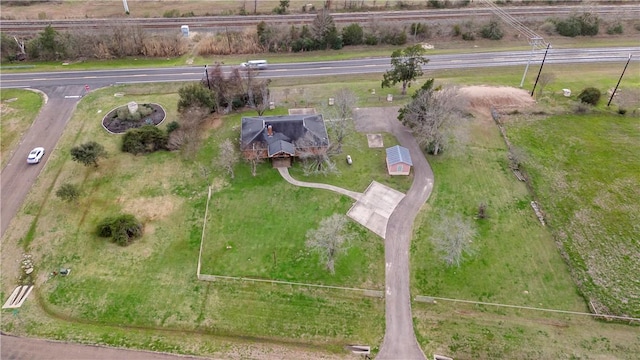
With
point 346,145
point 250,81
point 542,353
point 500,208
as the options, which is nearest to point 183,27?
point 250,81

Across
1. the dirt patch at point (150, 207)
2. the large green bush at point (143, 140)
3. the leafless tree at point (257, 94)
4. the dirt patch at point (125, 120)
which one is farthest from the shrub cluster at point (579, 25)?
the dirt patch at point (150, 207)

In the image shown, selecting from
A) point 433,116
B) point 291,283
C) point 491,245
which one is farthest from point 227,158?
point 491,245

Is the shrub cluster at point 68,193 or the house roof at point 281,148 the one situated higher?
the house roof at point 281,148

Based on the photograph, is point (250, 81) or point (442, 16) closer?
point (250, 81)

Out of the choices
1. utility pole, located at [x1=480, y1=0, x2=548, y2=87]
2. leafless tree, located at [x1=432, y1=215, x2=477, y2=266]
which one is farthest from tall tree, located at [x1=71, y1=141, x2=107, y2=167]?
utility pole, located at [x1=480, y1=0, x2=548, y2=87]

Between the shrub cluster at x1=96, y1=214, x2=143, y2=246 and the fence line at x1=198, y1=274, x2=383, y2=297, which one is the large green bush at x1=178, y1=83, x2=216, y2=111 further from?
the fence line at x1=198, y1=274, x2=383, y2=297

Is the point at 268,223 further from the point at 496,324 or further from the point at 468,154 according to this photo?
the point at 468,154

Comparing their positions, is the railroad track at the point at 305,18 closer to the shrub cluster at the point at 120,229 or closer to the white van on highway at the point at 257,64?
the white van on highway at the point at 257,64
